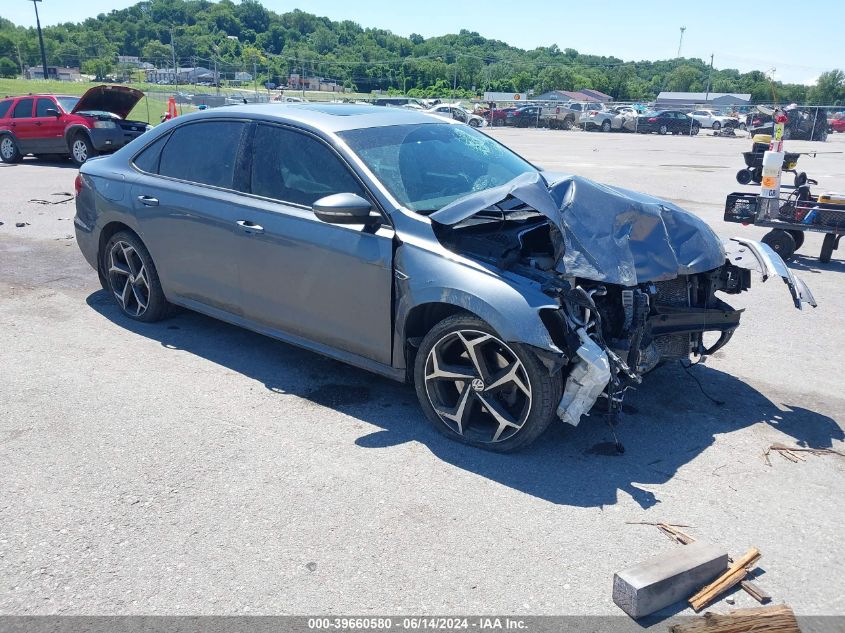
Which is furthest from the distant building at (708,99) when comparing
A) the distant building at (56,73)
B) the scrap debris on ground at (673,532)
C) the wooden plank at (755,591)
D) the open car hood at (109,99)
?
the wooden plank at (755,591)

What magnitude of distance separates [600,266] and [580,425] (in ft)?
3.48

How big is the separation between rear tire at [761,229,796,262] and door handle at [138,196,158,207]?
752cm

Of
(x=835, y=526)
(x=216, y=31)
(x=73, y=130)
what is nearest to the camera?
(x=835, y=526)

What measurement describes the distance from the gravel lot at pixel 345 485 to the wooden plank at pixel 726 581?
55mm

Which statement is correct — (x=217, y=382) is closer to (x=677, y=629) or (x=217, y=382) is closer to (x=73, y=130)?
(x=677, y=629)

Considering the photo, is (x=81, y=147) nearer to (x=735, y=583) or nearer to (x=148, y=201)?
(x=148, y=201)

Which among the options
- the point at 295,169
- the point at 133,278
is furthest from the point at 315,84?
the point at 295,169

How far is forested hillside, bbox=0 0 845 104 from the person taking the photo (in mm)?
72875

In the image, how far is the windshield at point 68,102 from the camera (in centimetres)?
1739

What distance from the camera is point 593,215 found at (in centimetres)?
410

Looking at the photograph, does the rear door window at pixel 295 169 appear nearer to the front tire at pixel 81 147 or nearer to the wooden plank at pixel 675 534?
the wooden plank at pixel 675 534

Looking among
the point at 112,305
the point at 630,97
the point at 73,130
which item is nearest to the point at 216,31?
the point at 630,97

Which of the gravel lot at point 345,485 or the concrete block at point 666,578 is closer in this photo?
the concrete block at point 666,578

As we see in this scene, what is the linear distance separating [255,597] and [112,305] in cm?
447
